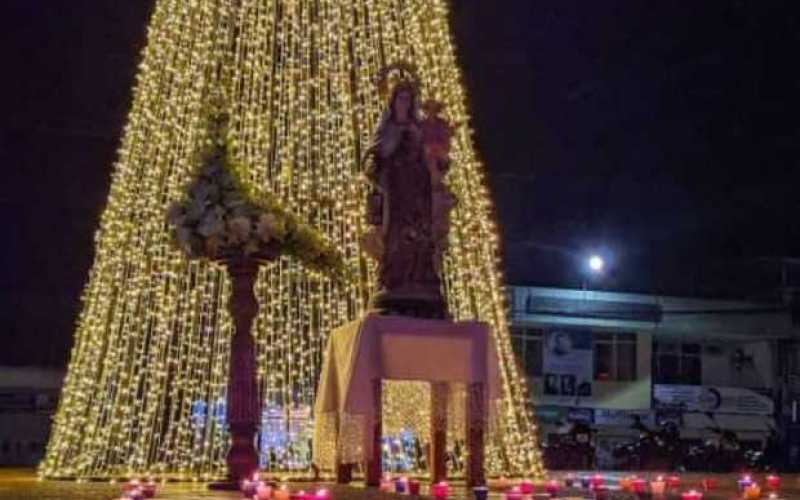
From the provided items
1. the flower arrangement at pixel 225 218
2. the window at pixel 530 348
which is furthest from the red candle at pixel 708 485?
the window at pixel 530 348

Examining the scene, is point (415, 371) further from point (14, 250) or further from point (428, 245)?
point (14, 250)

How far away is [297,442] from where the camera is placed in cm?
1255

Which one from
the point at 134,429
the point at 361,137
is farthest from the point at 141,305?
the point at 361,137

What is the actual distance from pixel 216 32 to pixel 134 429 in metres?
3.43

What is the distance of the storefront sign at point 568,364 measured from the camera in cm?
2983

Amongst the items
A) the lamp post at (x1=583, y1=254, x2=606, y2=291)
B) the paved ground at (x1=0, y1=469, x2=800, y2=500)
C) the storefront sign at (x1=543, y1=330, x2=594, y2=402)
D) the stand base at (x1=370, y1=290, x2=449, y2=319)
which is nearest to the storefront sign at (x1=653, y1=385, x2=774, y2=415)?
the storefront sign at (x1=543, y1=330, x2=594, y2=402)

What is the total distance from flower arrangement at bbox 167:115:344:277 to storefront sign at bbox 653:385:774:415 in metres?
21.7

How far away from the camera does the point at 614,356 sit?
3081 cm

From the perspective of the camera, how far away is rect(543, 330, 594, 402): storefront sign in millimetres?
29828

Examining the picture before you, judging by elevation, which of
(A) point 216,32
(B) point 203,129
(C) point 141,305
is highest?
(A) point 216,32

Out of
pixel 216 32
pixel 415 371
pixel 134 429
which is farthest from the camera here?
pixel 134 429

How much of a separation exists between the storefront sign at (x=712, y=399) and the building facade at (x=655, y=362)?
2 centimetres

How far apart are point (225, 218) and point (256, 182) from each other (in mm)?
1911

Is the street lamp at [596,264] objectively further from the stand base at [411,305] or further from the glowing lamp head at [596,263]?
the stand base at [411,305]
